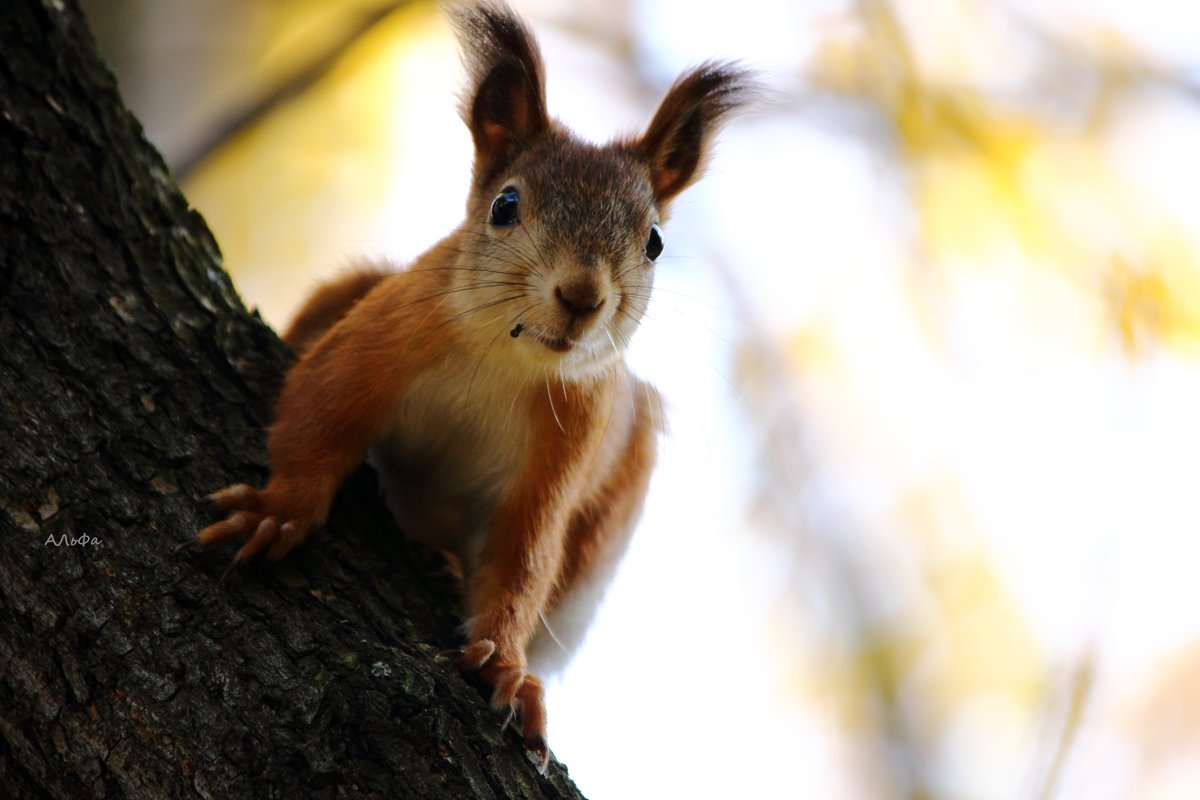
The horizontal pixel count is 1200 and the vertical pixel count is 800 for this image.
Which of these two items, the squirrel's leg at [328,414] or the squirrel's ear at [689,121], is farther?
the squirrel's ear at [689,121]

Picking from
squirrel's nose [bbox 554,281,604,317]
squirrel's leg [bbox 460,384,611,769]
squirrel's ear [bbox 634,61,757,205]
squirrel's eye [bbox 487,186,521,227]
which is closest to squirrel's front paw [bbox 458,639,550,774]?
squirrel's leg [bbox 460,384,611,769]

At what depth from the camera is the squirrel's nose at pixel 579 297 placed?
9.65 feet

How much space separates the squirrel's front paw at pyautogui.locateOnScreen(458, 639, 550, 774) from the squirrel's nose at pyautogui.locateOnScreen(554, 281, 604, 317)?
36.0 inches

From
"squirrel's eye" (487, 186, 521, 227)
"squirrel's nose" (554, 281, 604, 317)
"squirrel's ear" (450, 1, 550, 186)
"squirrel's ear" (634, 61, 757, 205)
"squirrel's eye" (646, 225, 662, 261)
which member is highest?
"squirrel's ear" (634, 61, 757, 205)

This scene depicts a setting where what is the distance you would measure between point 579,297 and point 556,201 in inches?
19.4

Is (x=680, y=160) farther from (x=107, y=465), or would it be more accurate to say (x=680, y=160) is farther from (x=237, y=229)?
(x=237, y=229)

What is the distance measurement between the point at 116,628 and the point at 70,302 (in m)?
0.84

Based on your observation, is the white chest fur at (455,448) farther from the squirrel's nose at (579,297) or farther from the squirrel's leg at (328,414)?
the squirrel's nose at (579,297)

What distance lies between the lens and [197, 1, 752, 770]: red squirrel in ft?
9.89

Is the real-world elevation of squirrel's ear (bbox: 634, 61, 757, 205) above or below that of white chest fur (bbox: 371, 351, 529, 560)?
above

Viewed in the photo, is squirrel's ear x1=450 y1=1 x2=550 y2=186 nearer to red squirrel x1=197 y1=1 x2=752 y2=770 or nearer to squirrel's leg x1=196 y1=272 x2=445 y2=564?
red squirrel x1=197 y1=1 x2=752 y2=770

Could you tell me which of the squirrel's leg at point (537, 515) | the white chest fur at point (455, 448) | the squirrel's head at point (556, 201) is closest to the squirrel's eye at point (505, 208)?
the squirrel's head at point (556, 201)

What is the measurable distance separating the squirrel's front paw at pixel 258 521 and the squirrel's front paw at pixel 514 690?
1.76 ft

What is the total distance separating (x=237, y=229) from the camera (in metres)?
5.51
